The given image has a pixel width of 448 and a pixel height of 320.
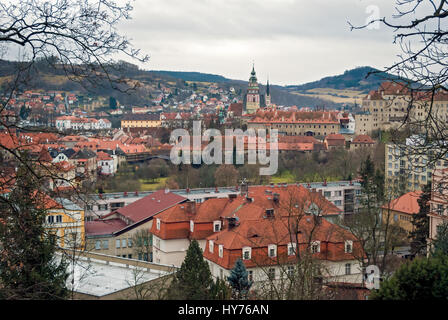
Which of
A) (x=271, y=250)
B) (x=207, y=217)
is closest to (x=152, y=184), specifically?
(x=207, y=217)

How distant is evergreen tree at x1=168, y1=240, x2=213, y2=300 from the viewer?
22.5 ft

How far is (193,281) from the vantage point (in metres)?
9.24

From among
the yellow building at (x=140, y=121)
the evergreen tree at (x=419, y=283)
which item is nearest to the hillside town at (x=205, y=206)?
the evergreen tree at (x=419, y=283)

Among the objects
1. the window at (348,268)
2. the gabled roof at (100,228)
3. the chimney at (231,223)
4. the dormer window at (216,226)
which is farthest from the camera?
the gabled roof at (100,228)

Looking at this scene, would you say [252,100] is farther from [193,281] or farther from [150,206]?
[193,281]

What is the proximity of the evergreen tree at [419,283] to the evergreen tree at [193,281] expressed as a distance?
2351 mm

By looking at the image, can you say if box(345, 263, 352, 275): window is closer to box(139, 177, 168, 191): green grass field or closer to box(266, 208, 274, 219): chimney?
box(266, 208, 274, 219): chimney

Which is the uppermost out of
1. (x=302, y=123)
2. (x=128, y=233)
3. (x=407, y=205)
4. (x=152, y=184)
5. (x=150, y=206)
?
(x=302, y=123)

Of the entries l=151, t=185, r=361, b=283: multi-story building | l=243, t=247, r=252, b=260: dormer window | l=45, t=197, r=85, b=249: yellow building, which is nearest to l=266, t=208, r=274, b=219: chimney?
l=151, t=185, r=361, b=283: multi-story building

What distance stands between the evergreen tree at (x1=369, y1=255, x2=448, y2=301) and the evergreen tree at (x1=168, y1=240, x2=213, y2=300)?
2351 millimetres

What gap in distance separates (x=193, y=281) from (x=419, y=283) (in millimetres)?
5467

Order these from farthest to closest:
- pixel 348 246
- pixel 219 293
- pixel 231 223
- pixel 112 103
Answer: pixel 112 103 < pixel 231 223 < pixel 348 246 < pixel 219 293

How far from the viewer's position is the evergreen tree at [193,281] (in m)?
6.85

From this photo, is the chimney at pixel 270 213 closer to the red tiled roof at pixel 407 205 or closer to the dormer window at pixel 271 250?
the dormer window at pixel 271 250
